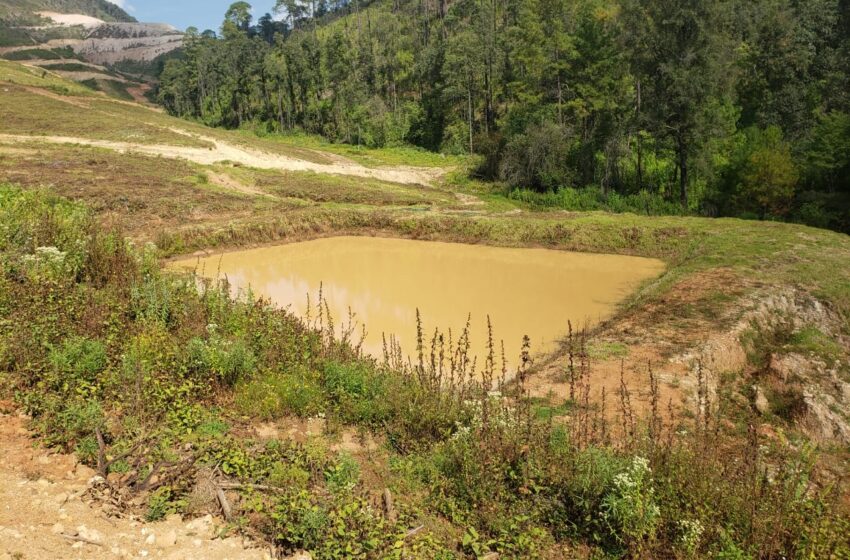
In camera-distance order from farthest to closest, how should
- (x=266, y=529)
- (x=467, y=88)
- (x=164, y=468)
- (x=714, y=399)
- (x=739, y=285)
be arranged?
(x=467, y=88) → (x=739, y=285) → (x=714, y=399) → (x=164, y=468) → (x=266, y=529)

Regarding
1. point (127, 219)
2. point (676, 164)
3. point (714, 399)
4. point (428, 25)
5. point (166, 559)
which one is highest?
point (428, 25)

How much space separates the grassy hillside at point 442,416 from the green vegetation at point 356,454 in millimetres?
25

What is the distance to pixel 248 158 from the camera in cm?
3609

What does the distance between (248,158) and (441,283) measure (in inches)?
1032

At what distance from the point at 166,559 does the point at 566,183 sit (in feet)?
89.2

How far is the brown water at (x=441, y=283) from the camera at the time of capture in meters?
11.7

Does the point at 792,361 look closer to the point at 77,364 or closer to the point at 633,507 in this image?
the point at 633,507

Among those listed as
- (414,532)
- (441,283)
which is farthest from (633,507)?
(441,283)

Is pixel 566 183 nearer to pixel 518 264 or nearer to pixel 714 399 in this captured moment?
pixel 518 264

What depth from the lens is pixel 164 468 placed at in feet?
15.3

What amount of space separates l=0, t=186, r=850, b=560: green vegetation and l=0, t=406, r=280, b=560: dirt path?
0.21 m

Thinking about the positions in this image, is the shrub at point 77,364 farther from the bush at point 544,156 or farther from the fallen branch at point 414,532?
the bush at point 544,156

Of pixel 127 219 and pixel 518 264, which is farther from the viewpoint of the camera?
pixel 127 219

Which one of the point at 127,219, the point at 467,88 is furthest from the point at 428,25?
the point at 127,219
